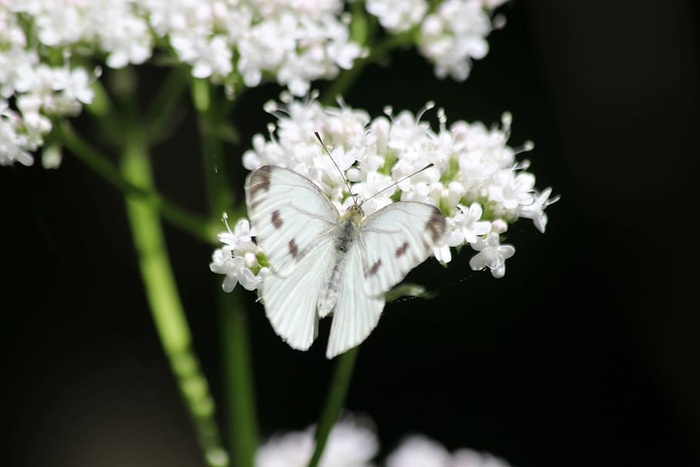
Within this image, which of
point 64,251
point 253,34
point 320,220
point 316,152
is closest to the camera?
point 320,220

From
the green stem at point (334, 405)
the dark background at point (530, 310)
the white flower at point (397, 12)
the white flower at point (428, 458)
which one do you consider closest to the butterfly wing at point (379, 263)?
the green stem at point (334, 405)

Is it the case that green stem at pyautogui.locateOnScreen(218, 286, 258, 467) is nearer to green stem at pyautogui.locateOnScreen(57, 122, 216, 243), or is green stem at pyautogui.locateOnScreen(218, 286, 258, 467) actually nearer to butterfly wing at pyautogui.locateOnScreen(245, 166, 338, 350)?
green stem at pyautogui.locateOnScreen(57, 122, 216, 243)

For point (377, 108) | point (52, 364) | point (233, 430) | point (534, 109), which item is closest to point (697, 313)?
point (534, 109)

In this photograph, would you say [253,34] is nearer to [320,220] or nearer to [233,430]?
[320,220]

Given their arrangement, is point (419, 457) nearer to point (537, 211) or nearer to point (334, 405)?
point (334, 405)

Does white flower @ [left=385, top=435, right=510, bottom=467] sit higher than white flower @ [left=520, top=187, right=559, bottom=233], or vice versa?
white flower @ [left=520, top=187, right=559, bottom=233]

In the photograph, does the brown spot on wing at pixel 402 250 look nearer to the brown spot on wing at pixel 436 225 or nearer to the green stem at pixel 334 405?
the brown spot on wing at pixel 436 225

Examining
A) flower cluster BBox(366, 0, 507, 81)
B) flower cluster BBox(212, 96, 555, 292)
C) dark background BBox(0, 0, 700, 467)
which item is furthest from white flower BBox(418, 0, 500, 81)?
dark background BBox(0, 0, 700, 467)

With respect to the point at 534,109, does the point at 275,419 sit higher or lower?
lower

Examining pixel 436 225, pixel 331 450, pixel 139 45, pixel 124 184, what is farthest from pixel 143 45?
pixel 331 450
